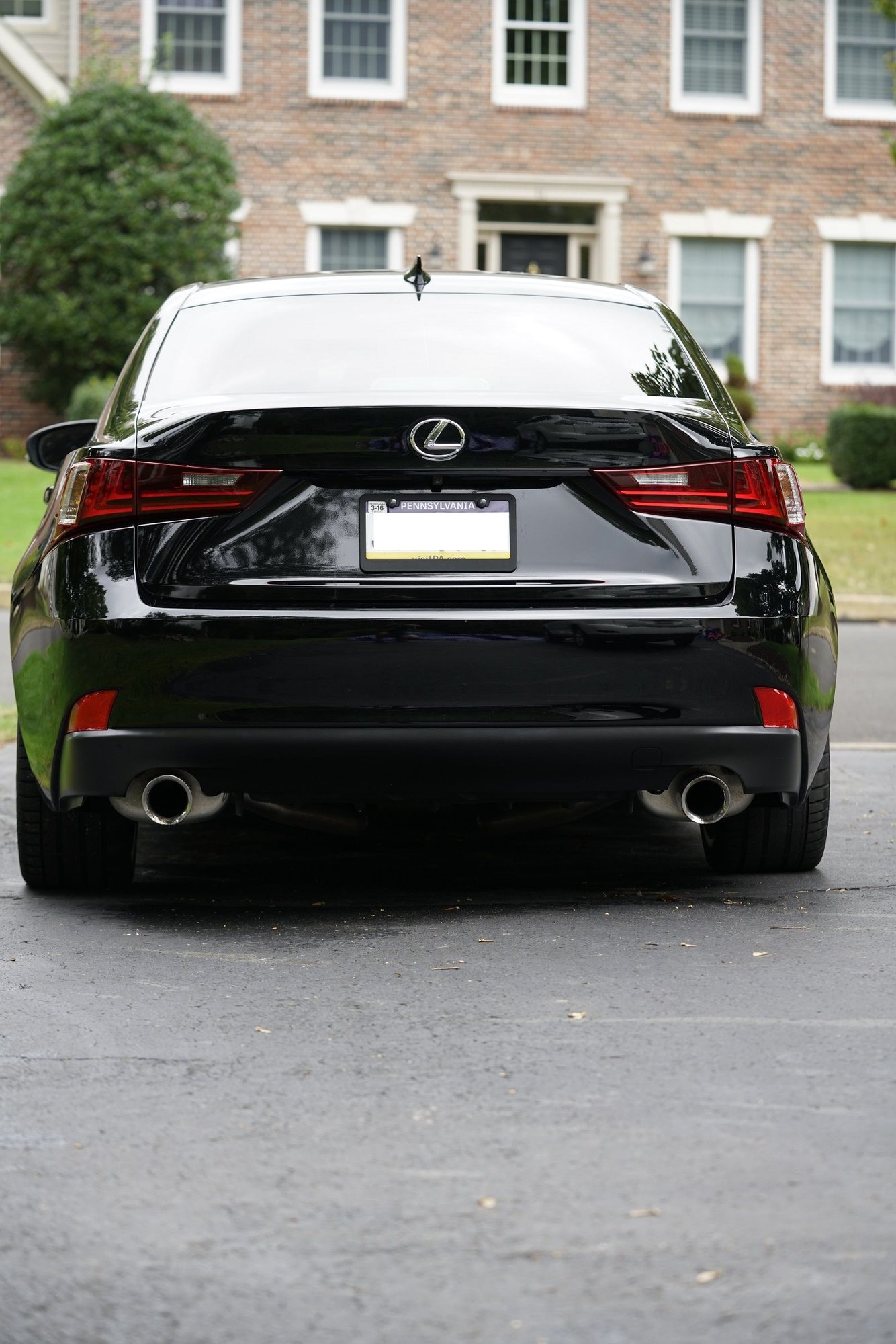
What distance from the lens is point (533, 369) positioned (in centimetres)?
477

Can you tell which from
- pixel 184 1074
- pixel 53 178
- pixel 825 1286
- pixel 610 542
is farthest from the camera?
pixel 53 178

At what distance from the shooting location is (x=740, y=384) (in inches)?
1068

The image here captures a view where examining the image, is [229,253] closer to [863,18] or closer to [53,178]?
[53,178]

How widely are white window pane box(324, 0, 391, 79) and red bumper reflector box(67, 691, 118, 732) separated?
23.2 meters

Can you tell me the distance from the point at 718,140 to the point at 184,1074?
993 inches

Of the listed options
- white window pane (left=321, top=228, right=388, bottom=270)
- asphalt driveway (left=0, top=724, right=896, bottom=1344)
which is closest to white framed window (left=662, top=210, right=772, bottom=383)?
white window pane (left=321, top=228, right=388, bottom=270)

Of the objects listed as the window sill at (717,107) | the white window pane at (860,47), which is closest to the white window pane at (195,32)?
the window sill at (717,107)

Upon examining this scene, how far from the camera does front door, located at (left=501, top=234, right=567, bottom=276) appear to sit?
89.4 ft

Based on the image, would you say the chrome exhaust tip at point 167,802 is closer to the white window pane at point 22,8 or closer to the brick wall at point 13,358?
the brick wall at point 13,358

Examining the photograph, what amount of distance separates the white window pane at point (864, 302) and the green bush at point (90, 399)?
1083 centimetres

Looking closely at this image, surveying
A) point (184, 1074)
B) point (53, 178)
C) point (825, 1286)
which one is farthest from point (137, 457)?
point (53, 178)

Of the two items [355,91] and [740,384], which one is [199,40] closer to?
[355,91]

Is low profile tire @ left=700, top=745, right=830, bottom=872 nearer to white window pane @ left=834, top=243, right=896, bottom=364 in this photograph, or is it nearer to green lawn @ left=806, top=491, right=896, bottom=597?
green lawn @ left=806, top=491, right=896, bottom=597

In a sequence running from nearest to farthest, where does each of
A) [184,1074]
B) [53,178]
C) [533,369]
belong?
[184,1074], [533,369], [53,178]
